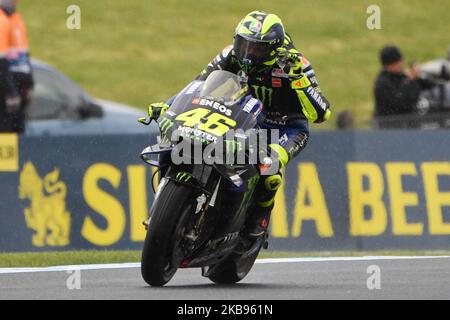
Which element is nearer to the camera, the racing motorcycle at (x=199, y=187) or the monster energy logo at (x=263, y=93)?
the racing motorcycle at (x=199, y=187)

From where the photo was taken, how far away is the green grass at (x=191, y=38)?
83.9ft

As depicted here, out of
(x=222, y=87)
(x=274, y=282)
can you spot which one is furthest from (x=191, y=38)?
(x=222, y=87)

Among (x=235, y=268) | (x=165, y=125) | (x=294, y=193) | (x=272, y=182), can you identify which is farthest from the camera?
(x=294, y=193)

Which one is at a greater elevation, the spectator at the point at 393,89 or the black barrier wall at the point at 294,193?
the spectator at the point at 393,89

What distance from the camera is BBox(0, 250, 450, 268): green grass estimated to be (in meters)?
11.0

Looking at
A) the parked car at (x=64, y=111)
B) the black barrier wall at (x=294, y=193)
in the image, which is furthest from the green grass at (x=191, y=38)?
the black barrier wall at (x=294, y=193)

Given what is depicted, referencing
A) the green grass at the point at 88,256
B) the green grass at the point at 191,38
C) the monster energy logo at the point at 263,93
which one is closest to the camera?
the monster energy logo at the point at 263,93

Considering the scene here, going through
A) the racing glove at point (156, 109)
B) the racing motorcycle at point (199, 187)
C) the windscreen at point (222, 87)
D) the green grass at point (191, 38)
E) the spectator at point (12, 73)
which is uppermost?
the green grass at point (191, 38)

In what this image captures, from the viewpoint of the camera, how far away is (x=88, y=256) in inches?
450

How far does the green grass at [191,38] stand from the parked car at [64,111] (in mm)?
8177

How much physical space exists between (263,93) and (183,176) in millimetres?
1322

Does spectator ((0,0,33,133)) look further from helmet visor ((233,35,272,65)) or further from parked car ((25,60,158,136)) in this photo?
helmet visor ((233,35,272,65))
